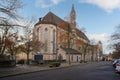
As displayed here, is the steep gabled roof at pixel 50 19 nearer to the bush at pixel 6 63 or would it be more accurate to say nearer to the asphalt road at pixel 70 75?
the bush at pixel 6 63

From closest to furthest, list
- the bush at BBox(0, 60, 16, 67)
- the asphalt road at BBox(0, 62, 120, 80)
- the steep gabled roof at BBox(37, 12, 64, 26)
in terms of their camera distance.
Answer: the asphalt road at BBox(0, 62, 120, 80)
the bush at BBox(0, 60, 16, 67)
the steep gabled roof at BBox(37, 12, 64, 26)

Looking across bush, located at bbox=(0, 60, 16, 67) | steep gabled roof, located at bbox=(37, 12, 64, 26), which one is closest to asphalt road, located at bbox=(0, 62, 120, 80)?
bush, located at bbox=(0, 60, 16, 67)

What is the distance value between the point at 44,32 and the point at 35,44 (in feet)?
92.7

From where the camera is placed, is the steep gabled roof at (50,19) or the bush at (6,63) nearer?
the bush at (6,63)

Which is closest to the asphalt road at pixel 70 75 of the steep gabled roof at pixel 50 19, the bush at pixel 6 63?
the bush at pixel 6 63

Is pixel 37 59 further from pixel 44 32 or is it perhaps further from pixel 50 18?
pixel 50 18

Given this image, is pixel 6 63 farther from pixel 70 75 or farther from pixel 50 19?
pixel 50 19

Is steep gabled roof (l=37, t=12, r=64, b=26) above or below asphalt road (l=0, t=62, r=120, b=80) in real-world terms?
above

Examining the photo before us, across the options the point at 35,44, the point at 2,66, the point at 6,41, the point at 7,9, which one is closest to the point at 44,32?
the point at 35,44

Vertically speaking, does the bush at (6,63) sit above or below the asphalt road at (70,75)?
above

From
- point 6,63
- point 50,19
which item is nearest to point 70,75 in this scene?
point 6,63

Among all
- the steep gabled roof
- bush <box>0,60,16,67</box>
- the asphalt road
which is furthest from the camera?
the steep gabled roof

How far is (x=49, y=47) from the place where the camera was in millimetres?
100250

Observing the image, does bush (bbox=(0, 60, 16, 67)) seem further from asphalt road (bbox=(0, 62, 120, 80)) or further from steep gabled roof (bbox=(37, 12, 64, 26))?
steep gabled roof (bbox=(37, 12, 64, 26))
